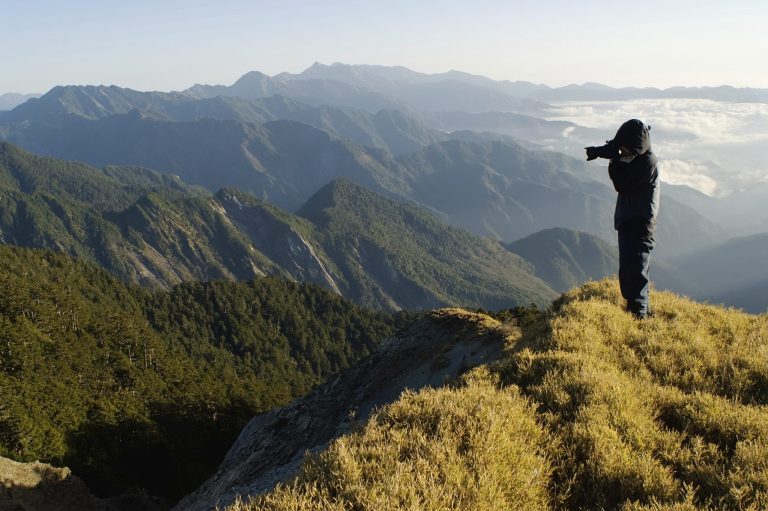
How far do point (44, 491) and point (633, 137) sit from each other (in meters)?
54.6

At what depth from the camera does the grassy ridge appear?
5633 mm

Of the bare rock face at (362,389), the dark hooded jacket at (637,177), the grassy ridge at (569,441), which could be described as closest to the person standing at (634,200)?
the dark hooded jacket at (637,177)

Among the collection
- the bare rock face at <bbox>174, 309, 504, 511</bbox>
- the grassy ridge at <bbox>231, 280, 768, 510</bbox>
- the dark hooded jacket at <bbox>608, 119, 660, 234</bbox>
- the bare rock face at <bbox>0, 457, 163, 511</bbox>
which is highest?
the dark hooded jacket at <bbox>608, 119, 660, 234</bbox>

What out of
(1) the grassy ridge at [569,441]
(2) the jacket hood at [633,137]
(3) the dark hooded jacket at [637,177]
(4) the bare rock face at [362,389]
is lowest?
(4) the bare rock face at [362,389]

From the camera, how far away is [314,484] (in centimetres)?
558

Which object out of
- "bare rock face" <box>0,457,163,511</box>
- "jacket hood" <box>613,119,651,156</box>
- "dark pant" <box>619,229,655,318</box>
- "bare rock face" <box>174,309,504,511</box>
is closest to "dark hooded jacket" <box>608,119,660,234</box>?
"jacket hood" <box>613,119,651,156</box>

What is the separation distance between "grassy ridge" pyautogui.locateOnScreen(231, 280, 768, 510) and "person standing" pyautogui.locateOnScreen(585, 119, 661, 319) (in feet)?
8.48

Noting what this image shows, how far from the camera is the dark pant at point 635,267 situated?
1237 cm

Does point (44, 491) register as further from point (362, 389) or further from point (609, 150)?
point (609, 150)

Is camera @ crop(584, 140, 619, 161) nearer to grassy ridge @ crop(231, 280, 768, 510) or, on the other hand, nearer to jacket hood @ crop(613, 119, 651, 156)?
jacket hood @ crop(613, 119, 651, 156)

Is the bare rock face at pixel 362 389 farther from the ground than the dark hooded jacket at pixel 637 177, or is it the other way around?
the dark hooded jacket at pixel 637 177

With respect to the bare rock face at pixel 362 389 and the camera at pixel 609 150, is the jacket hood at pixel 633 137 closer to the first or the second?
the camera at pixel 609 150

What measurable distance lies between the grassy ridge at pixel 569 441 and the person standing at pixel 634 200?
2585mm

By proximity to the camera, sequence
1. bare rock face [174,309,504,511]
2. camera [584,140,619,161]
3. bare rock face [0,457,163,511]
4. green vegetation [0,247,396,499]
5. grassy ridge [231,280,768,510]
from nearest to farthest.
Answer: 1. grassy ridge [231,280,768,510]
2. camera [584,140,619,161]
3. bare rock face [174,309,504,511]
4. bare rock face [0,457,163,511]
5. green vegetation [0,247,396,499]
